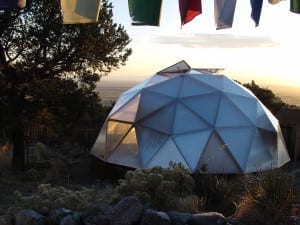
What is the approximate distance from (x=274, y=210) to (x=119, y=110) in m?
8.85

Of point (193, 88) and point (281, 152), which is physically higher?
point (193, 88)

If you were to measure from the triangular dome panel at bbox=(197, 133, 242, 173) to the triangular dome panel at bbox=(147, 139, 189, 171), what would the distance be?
611mm

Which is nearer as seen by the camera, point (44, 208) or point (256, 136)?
point (44, 208)

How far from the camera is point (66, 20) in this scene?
834cm

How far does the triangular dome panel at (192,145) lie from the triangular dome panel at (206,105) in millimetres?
536

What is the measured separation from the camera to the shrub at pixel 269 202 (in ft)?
22.5

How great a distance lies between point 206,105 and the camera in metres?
14.4

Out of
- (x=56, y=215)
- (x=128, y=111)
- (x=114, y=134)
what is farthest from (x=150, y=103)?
(x=56, y=215)

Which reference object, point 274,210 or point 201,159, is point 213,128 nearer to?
point 201,159

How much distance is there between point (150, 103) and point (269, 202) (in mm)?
8031

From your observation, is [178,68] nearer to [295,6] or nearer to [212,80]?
[212,80]

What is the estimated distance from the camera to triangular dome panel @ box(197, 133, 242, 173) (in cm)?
1309

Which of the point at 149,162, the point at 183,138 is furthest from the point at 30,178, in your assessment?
the point at 183,138

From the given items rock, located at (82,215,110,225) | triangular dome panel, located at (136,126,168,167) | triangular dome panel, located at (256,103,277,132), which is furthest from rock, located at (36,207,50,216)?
triangular dome panel, located at (256,103,277,132)
